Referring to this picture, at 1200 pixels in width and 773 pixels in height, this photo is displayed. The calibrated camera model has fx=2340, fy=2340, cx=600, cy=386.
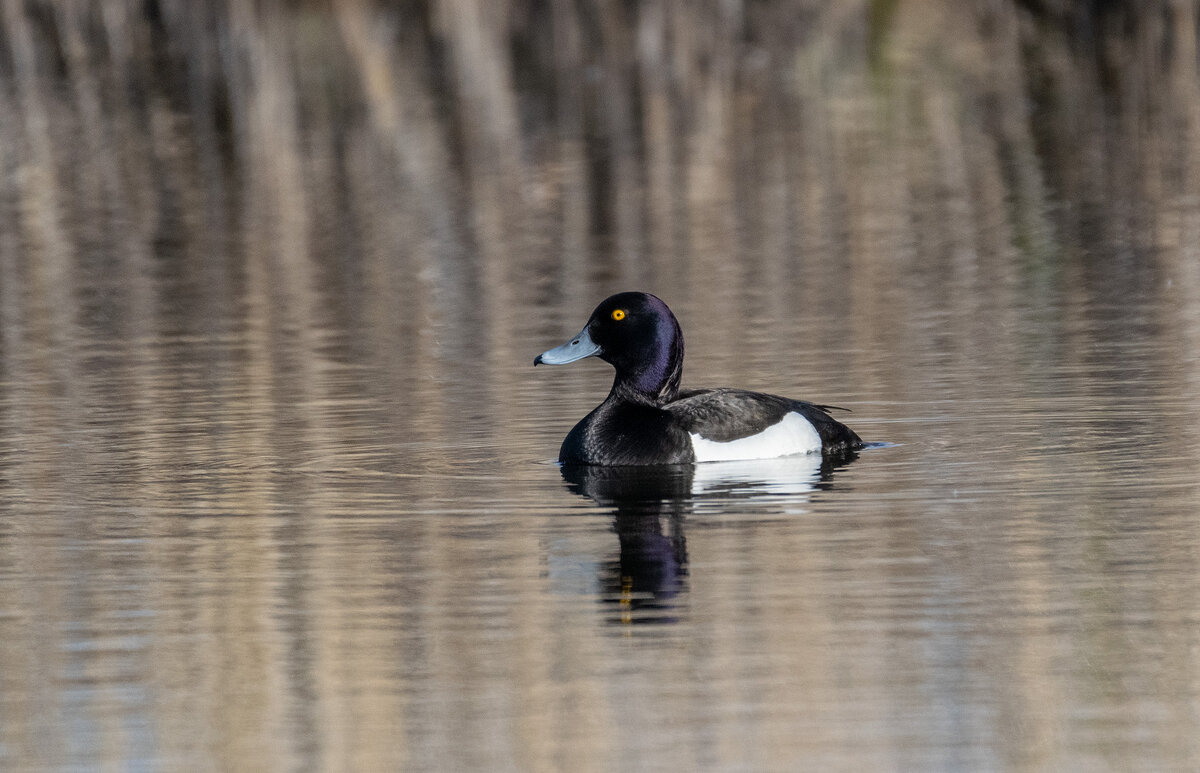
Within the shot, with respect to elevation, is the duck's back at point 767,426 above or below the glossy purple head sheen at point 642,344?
below

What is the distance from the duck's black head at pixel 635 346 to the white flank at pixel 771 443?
65 centimetres

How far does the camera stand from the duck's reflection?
27.4ft

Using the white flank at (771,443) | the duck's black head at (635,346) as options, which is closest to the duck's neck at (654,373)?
the duck's black head at (635,346)

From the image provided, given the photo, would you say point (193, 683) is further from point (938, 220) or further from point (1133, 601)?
point (938, 220)

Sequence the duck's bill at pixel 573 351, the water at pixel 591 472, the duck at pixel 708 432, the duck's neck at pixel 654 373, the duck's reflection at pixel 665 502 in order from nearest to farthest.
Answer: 1. the water at pixel 591 472
2. the duck's reflection at pixel 665 502
3. the duck at pixel 708 432
4. the duck's neck at pixel 654 373
5. the duck's bill at pixel 573 351

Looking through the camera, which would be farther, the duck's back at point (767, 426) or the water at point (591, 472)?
the duck's back at point (767, 426)

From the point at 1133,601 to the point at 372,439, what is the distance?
4942mm

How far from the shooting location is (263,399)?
527 inches

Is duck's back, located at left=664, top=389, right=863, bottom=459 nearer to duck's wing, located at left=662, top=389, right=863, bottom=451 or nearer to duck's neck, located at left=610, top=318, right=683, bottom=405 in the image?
duck's wing, located at left=662, top=389, right=863, bottom=451

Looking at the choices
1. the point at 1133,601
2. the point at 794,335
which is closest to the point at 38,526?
the point at 1133,601

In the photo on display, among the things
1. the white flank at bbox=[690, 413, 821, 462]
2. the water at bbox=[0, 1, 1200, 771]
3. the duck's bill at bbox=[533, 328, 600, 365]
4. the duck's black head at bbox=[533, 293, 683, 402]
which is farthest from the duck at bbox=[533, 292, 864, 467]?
the duck's bill at bbox=[533, 328, 600, 365]

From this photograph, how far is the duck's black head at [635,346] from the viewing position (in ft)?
38.9

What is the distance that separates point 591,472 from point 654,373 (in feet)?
3.23

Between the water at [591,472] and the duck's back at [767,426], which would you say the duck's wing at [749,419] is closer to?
the duck's back at [767,426]
